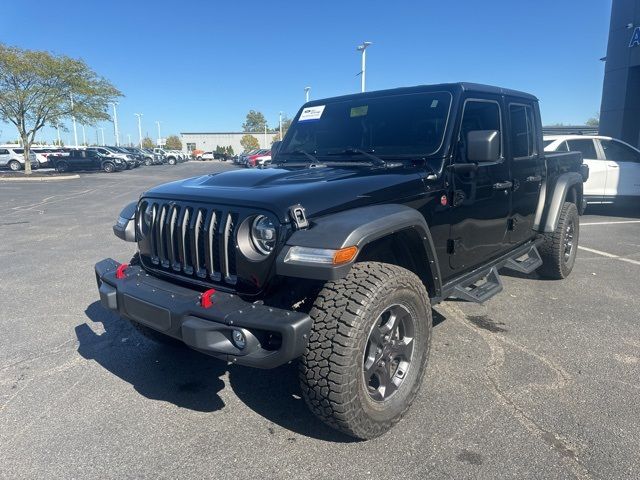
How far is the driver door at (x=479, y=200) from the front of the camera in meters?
3.48

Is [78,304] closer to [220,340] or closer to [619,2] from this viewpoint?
[220,340]

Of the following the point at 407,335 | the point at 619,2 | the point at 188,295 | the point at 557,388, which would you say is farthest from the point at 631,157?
the point at 188,295

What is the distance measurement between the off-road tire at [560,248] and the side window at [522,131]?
3.49 ft

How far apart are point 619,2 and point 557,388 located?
16893 millimetres

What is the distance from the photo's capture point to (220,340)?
236cm

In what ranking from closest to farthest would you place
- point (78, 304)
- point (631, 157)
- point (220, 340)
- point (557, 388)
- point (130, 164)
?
point (220, 340), point (557, 388), point (78, 304), point (631, 157), point (130, 164)

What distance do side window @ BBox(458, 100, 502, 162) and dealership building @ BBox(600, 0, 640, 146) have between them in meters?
14.1

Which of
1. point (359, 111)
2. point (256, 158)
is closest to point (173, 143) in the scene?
point (256, 158)

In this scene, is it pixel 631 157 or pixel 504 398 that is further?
pixel 631 157

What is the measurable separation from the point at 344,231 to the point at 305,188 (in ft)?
1.51

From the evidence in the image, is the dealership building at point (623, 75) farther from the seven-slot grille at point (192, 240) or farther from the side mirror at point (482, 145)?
the seven-slot grille at point (192, 240)

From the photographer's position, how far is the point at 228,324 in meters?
2.32

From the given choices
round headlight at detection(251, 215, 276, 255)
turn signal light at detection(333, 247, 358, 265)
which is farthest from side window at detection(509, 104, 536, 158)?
round headlight at detection(251, 215, 276, 255)

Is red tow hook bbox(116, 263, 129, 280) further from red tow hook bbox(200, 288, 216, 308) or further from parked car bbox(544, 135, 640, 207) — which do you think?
parked car bbox(544, 135, 640, 207)
